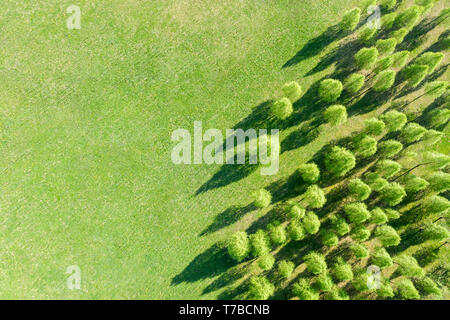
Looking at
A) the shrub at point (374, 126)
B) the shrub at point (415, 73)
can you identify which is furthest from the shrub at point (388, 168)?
the shrub at point (415, 73)

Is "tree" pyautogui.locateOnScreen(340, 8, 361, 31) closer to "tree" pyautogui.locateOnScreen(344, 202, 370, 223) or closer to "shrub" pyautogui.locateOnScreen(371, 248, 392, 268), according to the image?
"tree" pyautogui.locateOnScreen(344, 202, 370, 223)

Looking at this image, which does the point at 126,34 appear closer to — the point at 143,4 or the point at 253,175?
the point at 143,4

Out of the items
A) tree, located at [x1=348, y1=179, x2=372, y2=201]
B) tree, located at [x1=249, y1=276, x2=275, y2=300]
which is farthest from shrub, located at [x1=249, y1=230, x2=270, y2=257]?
tree, located at [x1=348, y1=179, x2=372, y2=201]

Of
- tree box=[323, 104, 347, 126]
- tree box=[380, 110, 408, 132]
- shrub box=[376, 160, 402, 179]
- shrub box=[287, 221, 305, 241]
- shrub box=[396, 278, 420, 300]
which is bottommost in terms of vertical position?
shrub box=[396, 278, 420, 300]

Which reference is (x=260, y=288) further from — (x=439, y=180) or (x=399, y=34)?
(x=399, y=34)

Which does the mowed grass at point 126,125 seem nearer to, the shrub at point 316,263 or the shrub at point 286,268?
the shrub at point 286,268
